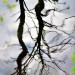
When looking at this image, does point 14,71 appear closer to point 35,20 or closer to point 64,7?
point 35,20

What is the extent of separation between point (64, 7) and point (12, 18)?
0.38 meters

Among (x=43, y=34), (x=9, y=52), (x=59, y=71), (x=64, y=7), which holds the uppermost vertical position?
(x=64, y=7)

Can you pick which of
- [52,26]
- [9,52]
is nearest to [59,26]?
[52,26]

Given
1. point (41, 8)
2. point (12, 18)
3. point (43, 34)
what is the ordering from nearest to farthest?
point (41, 8) → point (43, 34) → point (12, 18)

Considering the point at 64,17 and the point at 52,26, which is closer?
the point at 52,26

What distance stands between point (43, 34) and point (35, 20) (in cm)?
11

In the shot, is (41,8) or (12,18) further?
(12,18)

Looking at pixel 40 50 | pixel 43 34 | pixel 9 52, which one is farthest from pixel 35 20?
pixel 9 52

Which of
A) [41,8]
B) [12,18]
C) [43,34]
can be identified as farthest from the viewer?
[12,18]

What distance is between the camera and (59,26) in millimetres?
1632

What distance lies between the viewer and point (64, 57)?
175cm

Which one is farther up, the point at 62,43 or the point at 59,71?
the point at 62,43

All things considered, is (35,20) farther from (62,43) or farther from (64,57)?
(64,57)

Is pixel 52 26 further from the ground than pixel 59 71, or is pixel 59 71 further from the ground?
pixel 52 26
